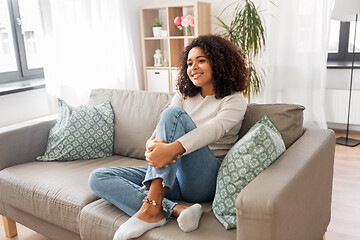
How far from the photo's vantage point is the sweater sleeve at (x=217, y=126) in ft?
4.70

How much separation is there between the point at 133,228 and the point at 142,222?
0.04 metres

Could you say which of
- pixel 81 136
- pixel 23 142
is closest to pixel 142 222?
pixel 81 136

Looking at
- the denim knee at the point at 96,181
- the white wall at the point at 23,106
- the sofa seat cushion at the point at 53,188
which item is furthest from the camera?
the white wall at the point at 23,106

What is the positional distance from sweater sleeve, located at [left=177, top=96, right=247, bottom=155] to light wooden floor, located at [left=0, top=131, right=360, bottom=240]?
0.86 meters

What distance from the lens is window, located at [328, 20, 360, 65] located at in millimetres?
3889

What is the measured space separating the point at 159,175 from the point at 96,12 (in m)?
2.43

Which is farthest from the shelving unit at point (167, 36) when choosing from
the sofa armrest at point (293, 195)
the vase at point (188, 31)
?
the sofa armrest at point (293, 195)

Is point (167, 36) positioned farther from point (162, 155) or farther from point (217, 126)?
point (162, 155)

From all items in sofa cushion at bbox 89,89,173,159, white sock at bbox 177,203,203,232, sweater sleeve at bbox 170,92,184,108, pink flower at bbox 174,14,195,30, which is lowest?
white sock at bbox 177,203,203,232

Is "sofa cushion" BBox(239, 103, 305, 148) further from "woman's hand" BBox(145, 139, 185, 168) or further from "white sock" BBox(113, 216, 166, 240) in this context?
"white sock" BBox(113, 216, 166, 240)

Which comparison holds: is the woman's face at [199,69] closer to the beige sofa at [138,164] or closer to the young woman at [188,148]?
the young woman at [188,148]

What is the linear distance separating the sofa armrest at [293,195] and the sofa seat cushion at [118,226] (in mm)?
172

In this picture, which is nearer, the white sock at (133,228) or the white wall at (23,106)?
the white sock at (133,228)

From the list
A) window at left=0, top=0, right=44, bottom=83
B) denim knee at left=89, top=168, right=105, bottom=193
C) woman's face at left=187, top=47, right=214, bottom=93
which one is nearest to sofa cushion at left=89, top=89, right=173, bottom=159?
woman's face at left=187, top=47, right=214, bottom=93
